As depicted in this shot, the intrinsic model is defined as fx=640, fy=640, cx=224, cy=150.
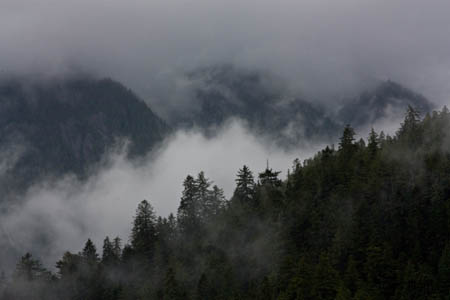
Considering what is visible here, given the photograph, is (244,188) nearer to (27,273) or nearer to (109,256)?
(109,256)

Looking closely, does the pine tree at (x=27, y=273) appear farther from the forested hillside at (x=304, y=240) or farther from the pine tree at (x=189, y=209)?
the pine tree at (x=189, y=209)

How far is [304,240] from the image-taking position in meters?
109

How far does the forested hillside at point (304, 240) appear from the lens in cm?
9150

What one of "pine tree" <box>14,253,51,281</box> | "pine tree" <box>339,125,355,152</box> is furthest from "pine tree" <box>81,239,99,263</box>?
"pine tree" <box>339,125,355,152</box>

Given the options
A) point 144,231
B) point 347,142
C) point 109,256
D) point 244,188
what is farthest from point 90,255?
point 347,142

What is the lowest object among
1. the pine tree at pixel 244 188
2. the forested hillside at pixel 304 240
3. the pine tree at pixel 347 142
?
the forested hillside at pixel 304 240

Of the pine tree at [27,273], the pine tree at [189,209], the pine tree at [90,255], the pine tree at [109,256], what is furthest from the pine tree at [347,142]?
the pine tree at [27,273]

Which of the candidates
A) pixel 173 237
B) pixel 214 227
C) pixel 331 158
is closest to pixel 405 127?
pixel 331 158

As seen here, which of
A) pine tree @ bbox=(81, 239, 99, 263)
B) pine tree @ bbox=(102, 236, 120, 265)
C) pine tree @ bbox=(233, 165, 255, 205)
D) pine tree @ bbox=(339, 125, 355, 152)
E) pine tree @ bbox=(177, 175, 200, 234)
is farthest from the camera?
pine tree @ bbox=(81, 239, 99, 263)

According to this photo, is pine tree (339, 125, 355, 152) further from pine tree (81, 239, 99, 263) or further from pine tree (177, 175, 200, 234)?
pine tree (81, 239, 99, 263)

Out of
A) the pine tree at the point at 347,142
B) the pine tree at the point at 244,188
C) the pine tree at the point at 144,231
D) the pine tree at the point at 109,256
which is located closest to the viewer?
the pine tree at the point at 347,142

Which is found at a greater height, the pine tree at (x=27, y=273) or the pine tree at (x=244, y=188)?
the pine tree at (x=244, y=188)

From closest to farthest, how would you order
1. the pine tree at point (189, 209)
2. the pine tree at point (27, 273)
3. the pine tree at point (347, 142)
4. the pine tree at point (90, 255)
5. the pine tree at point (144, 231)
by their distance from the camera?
the pine tree at point (347, 142) → the pine tree at point (144, 231) → the pine tree at point (189, 209) → the pine tree at point (90, 255) → the pine tree at point (27, 273)

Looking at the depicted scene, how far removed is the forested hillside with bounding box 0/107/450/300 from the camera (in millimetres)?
91500
